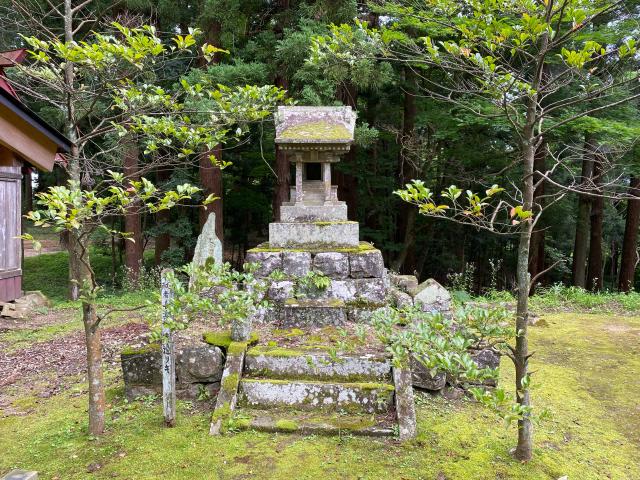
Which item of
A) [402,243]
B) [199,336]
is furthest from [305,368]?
[402,243]

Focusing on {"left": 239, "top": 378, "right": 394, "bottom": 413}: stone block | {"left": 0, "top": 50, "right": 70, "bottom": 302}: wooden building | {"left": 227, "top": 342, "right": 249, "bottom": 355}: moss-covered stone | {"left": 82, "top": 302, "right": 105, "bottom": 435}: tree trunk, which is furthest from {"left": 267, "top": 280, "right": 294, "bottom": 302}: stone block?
{"left": 0, "top": 50, "right": 70, "bottom": 302}: wooden building

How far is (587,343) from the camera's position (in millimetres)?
6809

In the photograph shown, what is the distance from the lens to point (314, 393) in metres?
4.17

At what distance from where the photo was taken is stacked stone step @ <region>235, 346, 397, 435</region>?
12.6ft

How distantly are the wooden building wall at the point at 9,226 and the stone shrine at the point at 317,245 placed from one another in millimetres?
4322

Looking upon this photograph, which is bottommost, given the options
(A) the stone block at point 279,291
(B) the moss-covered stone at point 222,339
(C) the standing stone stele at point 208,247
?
(B) the moss-covered stone at point 222,339

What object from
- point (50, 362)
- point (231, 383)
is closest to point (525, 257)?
point (231, 383)

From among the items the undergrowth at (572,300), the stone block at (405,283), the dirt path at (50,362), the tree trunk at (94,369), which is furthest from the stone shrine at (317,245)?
the undergrowth at (572,300)

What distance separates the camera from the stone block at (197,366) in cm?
443

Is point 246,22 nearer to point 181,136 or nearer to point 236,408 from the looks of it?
point 181,136

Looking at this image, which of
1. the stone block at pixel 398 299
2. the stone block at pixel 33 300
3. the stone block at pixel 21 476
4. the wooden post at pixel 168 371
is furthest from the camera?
the stone block at pixel 33 300

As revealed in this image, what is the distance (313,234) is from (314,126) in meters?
1.71

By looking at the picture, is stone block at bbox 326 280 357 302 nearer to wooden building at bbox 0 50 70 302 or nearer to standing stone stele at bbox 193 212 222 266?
standing stone stele at bbox 193 212 222 266

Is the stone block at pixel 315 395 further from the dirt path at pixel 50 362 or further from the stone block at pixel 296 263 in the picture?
the dirt path at pixel 50 362
